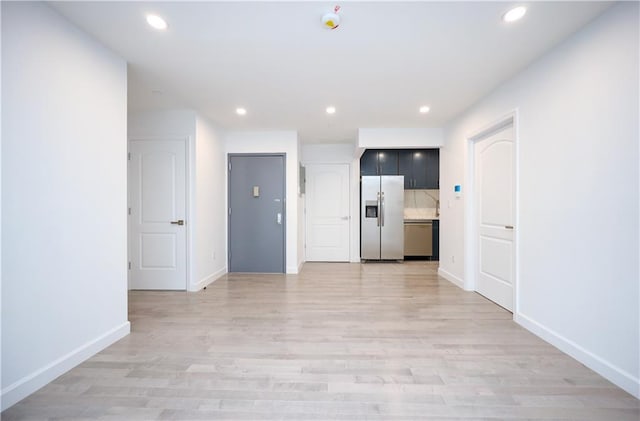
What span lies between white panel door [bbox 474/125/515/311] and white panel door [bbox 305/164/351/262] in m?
2.80

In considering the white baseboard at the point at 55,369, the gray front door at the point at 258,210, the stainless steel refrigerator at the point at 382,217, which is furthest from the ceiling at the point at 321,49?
the stainless steel refrigerator at the point at 382,217

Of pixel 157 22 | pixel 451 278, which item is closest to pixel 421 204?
→ pixel 451 278

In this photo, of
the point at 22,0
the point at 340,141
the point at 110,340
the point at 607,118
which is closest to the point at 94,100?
the point at 22,0

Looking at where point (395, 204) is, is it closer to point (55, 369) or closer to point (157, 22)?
point (157, 22)

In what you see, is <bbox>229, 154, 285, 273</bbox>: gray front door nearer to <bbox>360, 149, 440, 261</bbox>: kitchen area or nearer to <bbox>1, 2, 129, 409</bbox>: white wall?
<bbox>360, 149, 440, 261</bbox>: kitchen area

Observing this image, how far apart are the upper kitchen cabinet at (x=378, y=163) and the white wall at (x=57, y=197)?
4472mm

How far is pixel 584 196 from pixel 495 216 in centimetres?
136

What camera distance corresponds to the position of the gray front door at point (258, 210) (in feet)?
16.4

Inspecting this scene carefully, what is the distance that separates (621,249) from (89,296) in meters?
3.59

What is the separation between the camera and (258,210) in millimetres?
4996

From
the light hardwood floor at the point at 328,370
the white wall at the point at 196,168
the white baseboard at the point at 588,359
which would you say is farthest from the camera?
the white wall at the point at 196,168

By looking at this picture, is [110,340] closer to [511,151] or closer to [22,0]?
[22,0]

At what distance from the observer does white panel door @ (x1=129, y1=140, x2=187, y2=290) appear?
13.0 feet

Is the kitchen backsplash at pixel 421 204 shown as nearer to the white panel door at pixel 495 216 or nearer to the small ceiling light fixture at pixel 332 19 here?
the white panel door at pixel 495 216
